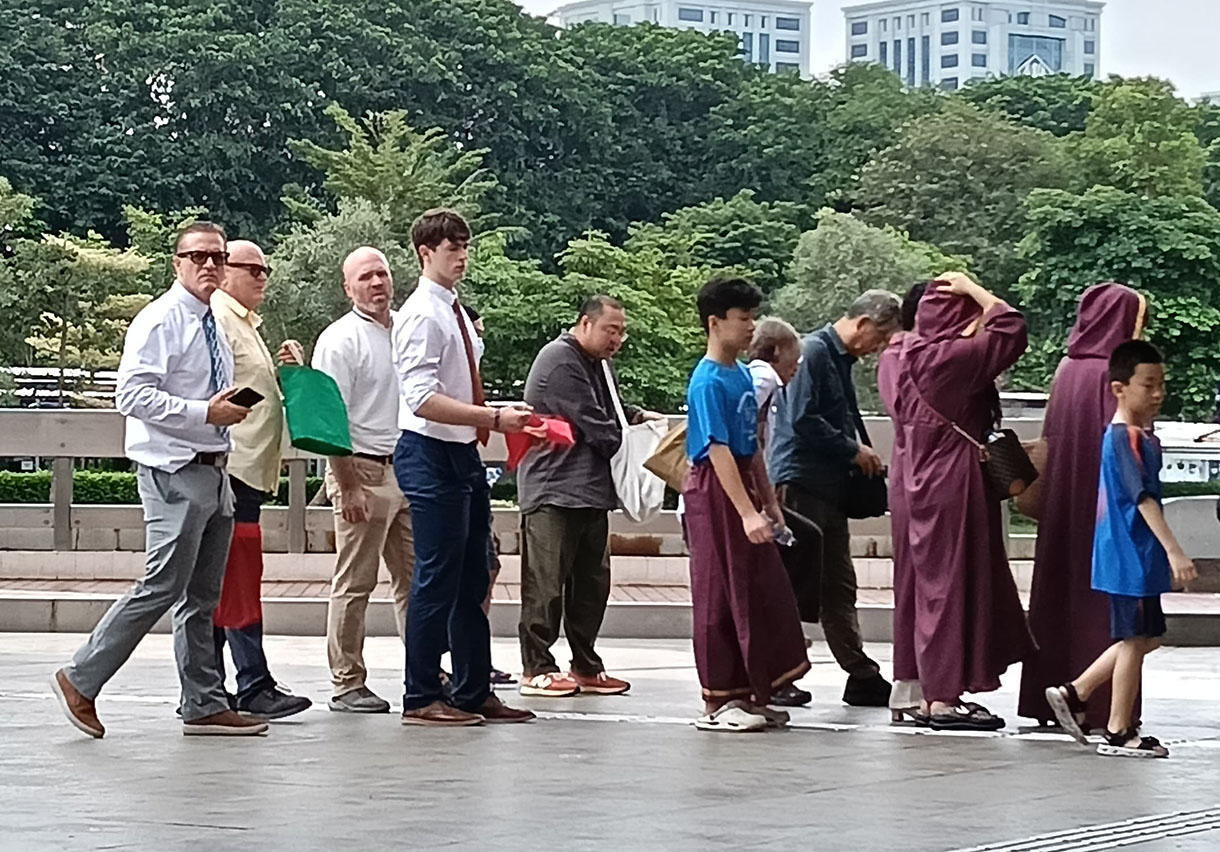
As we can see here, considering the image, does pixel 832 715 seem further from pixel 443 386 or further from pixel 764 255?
pixel 764 255

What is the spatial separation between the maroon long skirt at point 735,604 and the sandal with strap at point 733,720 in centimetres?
6

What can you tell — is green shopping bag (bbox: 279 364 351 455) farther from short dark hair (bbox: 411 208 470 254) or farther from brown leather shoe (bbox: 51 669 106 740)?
brown leather shoe (bbox: 51 669 106 740)

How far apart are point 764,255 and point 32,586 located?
57.6 meters

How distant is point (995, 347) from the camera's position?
334 inches

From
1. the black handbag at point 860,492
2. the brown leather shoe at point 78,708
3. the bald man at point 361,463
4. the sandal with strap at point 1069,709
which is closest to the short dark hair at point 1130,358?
the sandal with strap at point 1069,709

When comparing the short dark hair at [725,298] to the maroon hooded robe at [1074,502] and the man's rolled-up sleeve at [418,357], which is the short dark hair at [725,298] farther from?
the maroon hooded robe at [1074,502]

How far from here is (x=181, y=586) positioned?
793 centimetres

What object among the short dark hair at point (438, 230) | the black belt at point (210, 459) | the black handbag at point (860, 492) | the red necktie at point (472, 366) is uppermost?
the short dark hair at point (438, 230)

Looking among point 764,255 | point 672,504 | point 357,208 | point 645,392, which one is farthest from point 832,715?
point 764,255

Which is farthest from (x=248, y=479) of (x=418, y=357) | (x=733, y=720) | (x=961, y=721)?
(x=961, y=721)

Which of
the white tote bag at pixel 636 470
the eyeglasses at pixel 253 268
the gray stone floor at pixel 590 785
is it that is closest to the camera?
the gray stone floor at pixel 590 785

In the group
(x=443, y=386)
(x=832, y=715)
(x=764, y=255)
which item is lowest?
(x=832, y=715)

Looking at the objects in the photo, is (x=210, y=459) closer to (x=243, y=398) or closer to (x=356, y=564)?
(x=243, y=398)

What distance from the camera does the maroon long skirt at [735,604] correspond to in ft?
27.7
